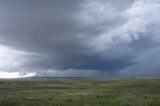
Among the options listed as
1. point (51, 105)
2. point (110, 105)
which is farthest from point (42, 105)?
point (110, 105)

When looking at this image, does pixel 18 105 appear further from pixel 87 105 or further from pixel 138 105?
pixel 138 105

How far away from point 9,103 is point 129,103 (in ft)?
58.1

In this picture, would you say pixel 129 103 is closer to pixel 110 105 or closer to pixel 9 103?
pixel 110 105

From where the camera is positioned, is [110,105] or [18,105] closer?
[18,105]

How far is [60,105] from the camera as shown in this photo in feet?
139

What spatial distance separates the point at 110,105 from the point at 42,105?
33.1 ft

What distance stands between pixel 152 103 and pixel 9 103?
67.7 feet

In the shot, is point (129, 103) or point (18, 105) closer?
point (18, 105)

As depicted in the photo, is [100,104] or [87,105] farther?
[100,104]

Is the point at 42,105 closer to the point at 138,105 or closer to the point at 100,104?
the point at 100,104

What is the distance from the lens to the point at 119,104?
145 ft

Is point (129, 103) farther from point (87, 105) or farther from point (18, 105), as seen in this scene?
point (18, 105)

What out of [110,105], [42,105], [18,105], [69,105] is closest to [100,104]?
[110,105]

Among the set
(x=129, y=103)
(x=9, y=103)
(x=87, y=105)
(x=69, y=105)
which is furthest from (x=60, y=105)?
(x=129, y=103)
